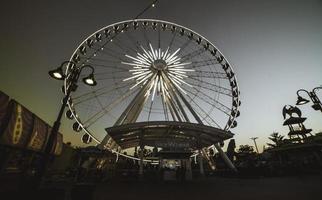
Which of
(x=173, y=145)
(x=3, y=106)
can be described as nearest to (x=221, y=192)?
(x=173, y=145)

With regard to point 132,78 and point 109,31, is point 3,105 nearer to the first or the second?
point 132,78

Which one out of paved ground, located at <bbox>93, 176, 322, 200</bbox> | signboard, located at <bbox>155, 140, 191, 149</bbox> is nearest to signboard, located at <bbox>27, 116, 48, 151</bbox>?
paved ground, located at <bbox>93, 176, 322, 200</bbox>

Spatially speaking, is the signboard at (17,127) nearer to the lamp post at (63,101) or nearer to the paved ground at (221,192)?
the lamp post at (63,101)

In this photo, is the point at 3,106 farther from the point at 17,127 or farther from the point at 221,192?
the point at 221,192

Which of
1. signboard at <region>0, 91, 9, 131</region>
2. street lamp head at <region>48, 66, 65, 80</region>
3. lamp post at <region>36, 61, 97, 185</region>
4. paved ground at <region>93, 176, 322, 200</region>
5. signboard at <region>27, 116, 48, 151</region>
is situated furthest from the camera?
signboard at <region>27, 116, 48, 151</region>

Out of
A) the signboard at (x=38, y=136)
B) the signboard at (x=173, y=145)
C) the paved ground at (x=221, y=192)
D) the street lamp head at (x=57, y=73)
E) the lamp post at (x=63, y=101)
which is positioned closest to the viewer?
the lamp post at (x=63, y=101)

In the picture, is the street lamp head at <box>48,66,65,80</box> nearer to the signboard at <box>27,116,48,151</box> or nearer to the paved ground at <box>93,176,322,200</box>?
the paved ground at <box>93,176,322,200</box>

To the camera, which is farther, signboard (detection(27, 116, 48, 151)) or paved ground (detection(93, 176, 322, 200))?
signboard (detection(27, 116, 48, 151))

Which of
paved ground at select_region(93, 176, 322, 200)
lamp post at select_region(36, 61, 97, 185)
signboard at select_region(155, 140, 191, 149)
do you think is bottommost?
paved ground at select_region(93, 176, 322, 200)

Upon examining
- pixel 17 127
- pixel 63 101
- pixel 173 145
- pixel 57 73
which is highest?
pixel 173 145

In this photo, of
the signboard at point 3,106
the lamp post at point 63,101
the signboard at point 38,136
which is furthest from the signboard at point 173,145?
the lamp post at point 63,101

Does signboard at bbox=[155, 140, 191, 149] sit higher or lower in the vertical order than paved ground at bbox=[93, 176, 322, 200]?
higher

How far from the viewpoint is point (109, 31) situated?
23.2 meters

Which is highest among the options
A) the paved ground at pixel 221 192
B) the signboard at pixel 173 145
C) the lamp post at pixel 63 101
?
the signboard at pixel 173 145
